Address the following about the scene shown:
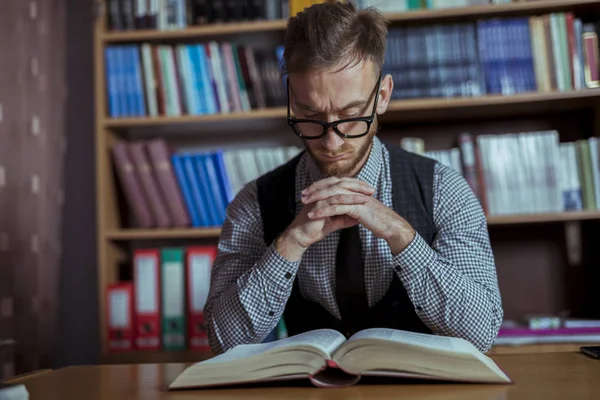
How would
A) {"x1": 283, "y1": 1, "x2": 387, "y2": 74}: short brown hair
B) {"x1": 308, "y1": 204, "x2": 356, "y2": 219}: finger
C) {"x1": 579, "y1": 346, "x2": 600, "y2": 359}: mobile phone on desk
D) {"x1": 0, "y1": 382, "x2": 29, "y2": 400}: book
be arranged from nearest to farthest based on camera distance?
{"x1": 0, "y1": 382, "x2": 29, "y2": 400}: book, {"x1": 579, "y1": 346, "x2": 600, "y2": 359}: mobile phone on desk, {"x1": 308, "y1": 204, "x2": 356, "y2": 219}: finger, {"x1": 283, "y1": 1, "x2": 387, "y2": 74}: short brown hair

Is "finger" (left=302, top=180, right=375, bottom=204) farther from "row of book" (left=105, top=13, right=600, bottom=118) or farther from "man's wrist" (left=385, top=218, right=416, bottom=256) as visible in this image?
"row of book" (left=105, top=13, right=600, bottom=118)

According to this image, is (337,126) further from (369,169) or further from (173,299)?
(173,299)

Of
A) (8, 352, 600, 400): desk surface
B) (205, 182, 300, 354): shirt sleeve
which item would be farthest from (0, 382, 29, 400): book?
(205, 182, 300, 354): shirt sleeve

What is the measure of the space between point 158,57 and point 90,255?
2.54 ft

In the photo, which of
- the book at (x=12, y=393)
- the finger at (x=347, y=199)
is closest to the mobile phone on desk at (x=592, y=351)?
the finger at (x=347, y=199)

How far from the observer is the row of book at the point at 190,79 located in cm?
216

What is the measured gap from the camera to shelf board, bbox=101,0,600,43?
202cm

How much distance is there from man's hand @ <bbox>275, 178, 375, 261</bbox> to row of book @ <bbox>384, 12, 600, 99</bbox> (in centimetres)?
98

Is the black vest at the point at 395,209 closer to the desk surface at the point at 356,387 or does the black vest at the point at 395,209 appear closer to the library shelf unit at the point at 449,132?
the desk surface at the point at 356,387

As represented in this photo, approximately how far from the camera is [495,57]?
6.72ft

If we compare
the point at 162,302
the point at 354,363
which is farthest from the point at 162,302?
the point at 354,363

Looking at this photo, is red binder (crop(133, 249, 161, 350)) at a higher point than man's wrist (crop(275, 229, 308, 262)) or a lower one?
lower

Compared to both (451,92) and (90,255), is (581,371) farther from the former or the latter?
(90,255)

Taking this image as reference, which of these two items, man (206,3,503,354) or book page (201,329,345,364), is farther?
man (206,3,503,354)
